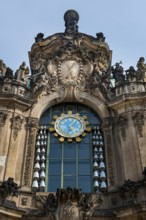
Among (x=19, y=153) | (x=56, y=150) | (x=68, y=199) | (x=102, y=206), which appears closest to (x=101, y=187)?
(x=102, y=206)

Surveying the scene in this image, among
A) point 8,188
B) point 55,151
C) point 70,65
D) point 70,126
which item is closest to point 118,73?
point 70,65

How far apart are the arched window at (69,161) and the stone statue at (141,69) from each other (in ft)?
9.59

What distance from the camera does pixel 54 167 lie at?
13.4 metres

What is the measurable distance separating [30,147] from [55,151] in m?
1.03

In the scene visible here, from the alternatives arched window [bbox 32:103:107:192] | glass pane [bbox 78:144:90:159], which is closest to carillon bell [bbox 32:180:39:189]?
arched window [bbox 32:103:107:192]

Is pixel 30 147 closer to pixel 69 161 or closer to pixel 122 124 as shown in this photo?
pixel 69 161

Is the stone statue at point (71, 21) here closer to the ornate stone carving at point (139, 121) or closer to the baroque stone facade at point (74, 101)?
the baroque stone facade at point (74, 101)

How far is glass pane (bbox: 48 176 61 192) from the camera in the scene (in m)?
12.7

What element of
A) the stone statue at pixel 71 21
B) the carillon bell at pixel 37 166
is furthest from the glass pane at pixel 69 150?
the stone statue at pixel 71 21

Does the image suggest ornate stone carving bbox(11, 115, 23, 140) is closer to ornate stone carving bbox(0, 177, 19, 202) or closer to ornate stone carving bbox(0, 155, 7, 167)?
ornate stone carving bbox(0, 155, 7, 167)

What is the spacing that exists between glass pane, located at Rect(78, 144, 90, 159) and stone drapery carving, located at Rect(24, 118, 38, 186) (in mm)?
1889

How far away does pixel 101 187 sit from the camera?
492 inches

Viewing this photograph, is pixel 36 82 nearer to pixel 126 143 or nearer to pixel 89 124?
pixel 89 124

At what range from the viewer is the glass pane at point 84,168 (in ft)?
43.3
